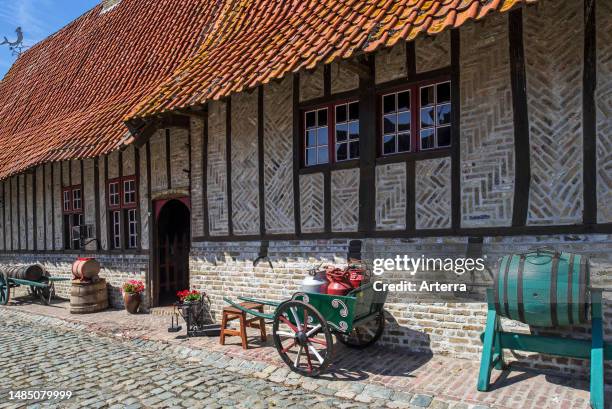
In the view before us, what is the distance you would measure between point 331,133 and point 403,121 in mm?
1081

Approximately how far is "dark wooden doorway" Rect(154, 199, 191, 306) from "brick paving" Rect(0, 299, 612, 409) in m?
2.95

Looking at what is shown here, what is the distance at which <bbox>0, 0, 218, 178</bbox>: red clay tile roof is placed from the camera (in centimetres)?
970

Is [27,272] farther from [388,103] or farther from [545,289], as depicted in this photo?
[545,289]

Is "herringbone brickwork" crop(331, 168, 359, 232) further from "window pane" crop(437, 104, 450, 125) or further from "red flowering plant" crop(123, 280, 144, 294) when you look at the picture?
"red flowering plant" crop(123, 280, 144, 294)

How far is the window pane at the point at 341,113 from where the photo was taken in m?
6.51

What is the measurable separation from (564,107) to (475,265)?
1.94 m

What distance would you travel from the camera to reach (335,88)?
6.50m

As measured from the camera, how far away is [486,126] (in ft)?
17.4

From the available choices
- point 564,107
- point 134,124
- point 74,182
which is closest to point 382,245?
point 564,107

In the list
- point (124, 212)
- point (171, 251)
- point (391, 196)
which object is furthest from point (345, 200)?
point (124, 212)

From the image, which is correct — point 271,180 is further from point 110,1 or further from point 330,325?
point 110,1

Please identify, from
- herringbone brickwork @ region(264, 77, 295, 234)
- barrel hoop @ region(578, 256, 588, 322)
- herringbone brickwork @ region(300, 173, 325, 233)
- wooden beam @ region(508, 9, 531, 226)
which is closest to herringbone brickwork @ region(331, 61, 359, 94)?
herringbone brickwork @ region(264, 77, 295, 234)

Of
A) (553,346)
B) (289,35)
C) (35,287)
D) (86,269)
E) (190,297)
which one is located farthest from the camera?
(35,287)

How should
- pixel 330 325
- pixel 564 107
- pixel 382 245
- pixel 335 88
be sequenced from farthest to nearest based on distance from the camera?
pixel 335 88 < pixel 382 245 < pixel 330 325 < pixel 564 107
